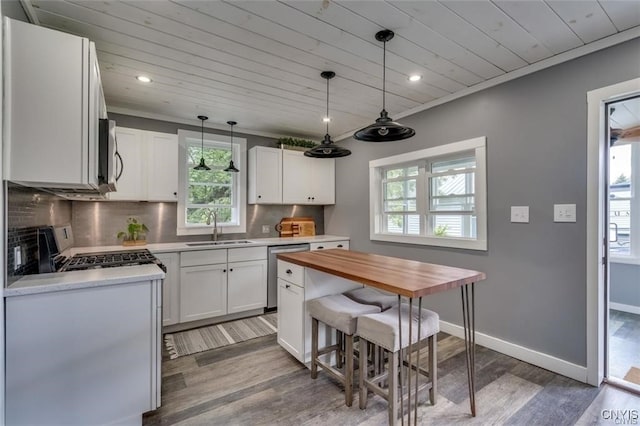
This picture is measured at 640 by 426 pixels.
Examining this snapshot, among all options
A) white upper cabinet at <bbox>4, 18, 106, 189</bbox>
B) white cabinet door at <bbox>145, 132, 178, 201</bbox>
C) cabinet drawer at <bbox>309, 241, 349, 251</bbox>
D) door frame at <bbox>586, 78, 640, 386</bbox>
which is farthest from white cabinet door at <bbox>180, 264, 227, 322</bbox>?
door frame at <bbox>586, 78, 640, 386</bbox>

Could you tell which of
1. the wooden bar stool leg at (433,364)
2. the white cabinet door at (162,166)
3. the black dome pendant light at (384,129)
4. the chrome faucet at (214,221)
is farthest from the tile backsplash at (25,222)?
the wooden bar stool leg at (433,364)

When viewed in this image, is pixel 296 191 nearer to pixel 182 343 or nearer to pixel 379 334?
pixel 182 343

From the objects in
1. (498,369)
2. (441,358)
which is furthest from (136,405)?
(498,369)

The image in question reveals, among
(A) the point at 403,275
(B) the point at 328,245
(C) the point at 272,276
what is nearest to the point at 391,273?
(A) the point at 403,275

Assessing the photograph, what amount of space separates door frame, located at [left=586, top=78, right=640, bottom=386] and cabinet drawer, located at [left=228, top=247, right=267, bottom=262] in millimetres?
3021

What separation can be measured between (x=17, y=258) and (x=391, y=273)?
6.76ft

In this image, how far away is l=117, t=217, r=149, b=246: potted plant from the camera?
332 centimetres

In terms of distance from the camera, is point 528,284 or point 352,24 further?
point 528,284

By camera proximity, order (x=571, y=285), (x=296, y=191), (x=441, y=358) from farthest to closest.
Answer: (x=296, y=191) < (x=441, y=358) < (x=571, y=285)

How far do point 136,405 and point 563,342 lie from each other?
9.63 feet

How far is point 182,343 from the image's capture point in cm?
292

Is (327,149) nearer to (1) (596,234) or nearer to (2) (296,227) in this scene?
(1) (596,234)

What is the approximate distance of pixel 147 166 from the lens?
3.31 metres

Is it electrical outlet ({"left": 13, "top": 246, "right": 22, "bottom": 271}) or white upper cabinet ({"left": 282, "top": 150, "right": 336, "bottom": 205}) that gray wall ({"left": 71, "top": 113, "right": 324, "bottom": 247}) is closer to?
white upper cabinet ({"left": 282, "top": 150, "right": 336, "bottom": 205})
